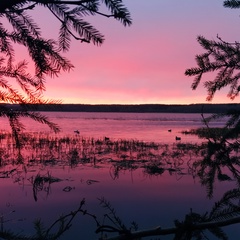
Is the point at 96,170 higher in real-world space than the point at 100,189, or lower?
higher

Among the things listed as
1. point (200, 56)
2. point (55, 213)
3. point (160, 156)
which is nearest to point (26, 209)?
point (55, 213)

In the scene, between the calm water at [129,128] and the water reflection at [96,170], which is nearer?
the water reflection at [96,170]

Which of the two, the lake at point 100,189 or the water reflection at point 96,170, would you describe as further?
the water reflection at point 96,170

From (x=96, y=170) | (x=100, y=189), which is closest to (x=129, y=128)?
(x=96, y=170)

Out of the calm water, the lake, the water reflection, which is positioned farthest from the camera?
the calm water

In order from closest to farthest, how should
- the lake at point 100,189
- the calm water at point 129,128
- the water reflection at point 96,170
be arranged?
1. the lake at point 100,189
2. the water reflection at point 96,170
3. the calm water at point 129,128

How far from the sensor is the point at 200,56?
3047 millimetres

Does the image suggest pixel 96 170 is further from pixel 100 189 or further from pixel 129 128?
pixel 129 128

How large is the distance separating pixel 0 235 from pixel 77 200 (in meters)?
8.41

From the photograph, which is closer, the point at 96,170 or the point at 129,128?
the point at 96,170

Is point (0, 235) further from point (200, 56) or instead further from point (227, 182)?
point (227, 182)

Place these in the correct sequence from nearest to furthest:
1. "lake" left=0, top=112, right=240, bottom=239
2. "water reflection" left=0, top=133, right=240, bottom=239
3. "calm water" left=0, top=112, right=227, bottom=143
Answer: "lake" left=0, top=112, right=240, bottom=239 → "water reflection" left=0, top=133, right=240, bottom=239 → "calm water" left=0, top=112, right=227, bottom=143

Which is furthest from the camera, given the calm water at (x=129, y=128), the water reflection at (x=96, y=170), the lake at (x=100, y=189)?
Answer: the calm water at (x=129, y=128)

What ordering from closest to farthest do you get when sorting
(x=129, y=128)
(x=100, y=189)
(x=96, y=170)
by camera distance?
(x=100, y=189) → (x=96, y=170) → (x=129, y=128)
